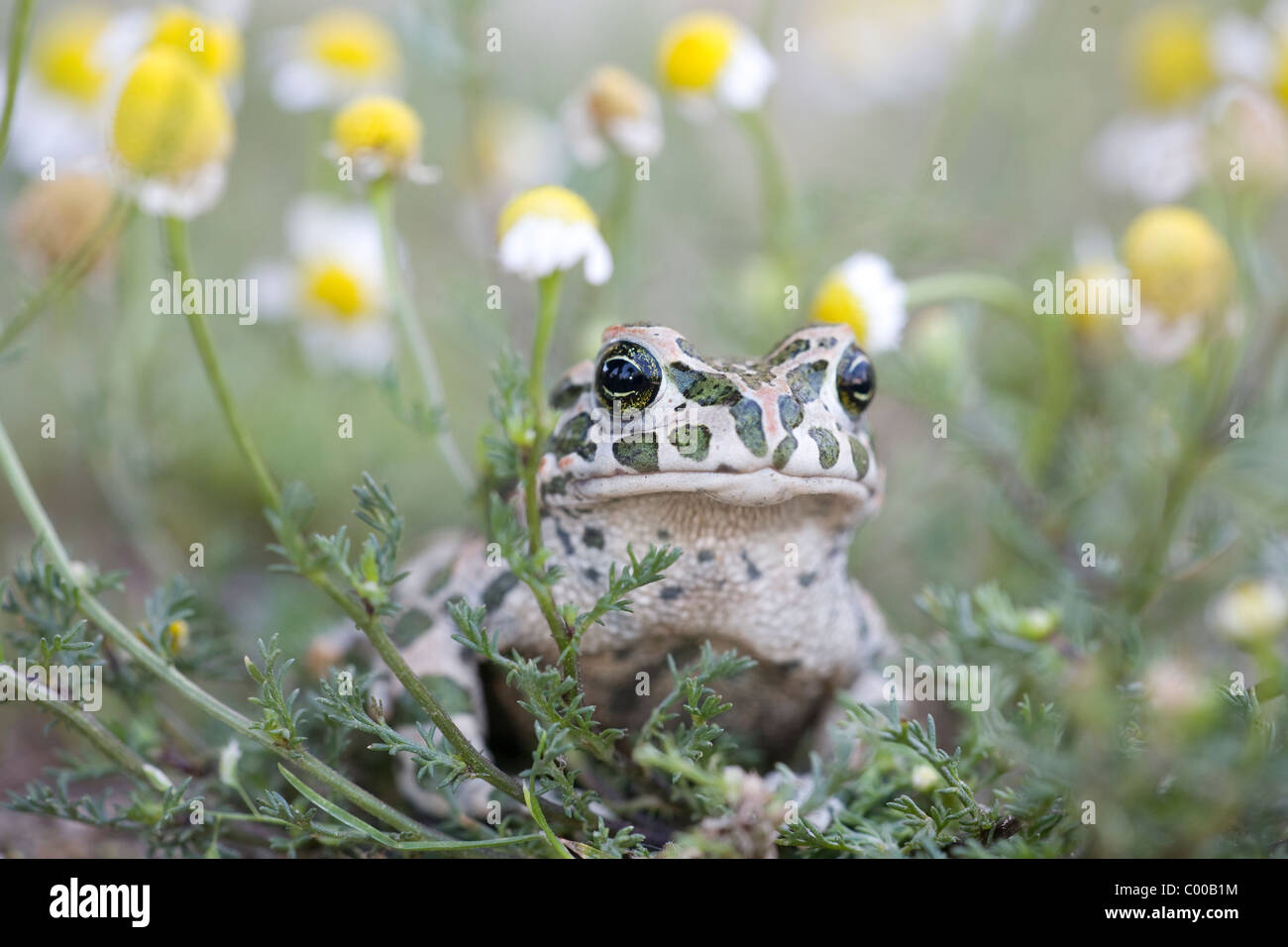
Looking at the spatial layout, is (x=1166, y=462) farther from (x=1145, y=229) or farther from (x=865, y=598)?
(x=865, y=598)

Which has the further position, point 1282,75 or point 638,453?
point 1282,75

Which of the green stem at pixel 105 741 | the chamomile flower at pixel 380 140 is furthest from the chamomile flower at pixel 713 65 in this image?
the green stem at pixel 105 741

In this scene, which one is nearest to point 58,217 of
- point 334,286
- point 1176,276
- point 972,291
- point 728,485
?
point 334,286

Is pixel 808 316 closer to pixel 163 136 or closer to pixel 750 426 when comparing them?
pixel 750 426

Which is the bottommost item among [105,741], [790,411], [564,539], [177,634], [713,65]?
[105,741]

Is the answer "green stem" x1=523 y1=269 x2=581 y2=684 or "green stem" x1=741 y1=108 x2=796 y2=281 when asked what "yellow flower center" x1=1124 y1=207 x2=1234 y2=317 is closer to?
"green stem" x1=741 y1=108 x2=796 y2=281
